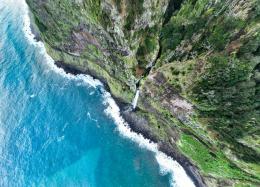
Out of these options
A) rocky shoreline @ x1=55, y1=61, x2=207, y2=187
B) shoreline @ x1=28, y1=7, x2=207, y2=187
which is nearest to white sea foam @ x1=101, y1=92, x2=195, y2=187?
shoreline @ x1=28, y1=7, x2=207, y2=187

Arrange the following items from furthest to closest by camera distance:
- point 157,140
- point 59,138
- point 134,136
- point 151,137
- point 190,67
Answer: point 59,138
point 134,136
point 151,137
point 157,140
point 190,67

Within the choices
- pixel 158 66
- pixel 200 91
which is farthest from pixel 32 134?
pixel 200 91

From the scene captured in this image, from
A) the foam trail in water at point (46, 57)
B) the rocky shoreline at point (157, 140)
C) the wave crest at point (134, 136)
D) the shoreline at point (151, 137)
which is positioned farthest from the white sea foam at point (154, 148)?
the foam trail in water at point (46, 57)

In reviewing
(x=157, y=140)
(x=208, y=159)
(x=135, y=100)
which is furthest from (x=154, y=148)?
(x=208, y=159)

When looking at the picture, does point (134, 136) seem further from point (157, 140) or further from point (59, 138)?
point (59, 138)

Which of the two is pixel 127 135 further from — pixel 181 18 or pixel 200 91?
pixel 181 18

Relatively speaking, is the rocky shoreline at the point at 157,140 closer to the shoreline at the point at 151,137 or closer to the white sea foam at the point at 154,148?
the shoreline at the point at 151,137
